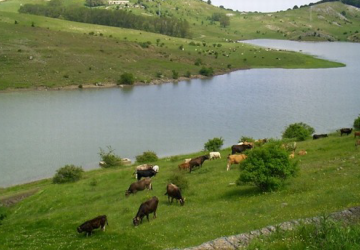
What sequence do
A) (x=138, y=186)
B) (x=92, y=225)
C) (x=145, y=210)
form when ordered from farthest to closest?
(x=138, y=186), (x=145, y=210), (x=92, y=225)

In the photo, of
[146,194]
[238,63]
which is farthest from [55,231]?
[238,63]

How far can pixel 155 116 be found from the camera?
243 ft

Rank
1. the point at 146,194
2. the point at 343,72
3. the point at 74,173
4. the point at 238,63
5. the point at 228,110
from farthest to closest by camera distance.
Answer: the point at 238,63, the point at 343,72, the point at 228,110, the point at 74,173, the point at 146,194

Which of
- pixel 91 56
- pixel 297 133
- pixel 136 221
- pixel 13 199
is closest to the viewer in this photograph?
pixel 136 221

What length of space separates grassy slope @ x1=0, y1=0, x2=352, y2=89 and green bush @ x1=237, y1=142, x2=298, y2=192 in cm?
8879

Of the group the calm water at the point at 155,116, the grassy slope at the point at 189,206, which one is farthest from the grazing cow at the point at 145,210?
the calm water at the point at 155,116

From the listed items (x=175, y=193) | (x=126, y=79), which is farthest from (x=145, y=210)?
(x=126, y=79)

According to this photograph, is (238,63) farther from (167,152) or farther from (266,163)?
(266,163)

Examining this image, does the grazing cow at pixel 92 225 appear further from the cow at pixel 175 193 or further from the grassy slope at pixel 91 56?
the grassy slope at pixel 91 56

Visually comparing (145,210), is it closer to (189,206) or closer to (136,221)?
(136,221)

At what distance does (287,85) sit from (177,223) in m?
92.3

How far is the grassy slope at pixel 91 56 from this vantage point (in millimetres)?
109375

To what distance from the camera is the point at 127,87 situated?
10862 centimetres

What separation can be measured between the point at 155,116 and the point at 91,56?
56.4m
